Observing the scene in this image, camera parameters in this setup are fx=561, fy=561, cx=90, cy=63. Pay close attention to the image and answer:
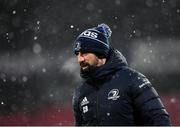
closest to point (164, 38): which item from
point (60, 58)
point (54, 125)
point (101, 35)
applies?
point (60, 58)

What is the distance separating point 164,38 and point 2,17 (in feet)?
8.93

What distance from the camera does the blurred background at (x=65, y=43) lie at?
348 inches

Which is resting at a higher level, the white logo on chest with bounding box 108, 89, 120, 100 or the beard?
the beard

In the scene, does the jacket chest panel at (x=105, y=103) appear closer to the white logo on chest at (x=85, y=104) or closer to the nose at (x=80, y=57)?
the white logo on chest at (x=85, y=104)

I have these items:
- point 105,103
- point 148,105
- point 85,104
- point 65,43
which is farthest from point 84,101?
point 65,43

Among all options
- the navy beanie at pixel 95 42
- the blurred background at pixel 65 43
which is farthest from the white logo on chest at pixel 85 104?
the blurred background at pixel 65 43

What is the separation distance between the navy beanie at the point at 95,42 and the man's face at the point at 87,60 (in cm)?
3

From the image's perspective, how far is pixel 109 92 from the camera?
10.5 ft


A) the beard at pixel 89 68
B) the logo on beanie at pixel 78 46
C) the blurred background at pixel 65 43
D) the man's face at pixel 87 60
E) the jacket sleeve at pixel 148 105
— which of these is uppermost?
the blurred background at pixel 65 43

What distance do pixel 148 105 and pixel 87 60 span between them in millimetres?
453

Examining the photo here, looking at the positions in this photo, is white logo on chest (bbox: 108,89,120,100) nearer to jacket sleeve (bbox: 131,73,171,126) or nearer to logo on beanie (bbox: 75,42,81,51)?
jacket sleeve (bbox: 131,73,171,126)

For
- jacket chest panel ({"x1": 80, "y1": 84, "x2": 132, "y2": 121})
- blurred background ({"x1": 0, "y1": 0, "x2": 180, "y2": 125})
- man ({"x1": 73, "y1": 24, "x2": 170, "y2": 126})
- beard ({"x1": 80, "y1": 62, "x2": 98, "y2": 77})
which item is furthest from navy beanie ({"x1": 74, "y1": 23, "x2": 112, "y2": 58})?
blurred background ({"x1": 0, "y1": 0, "x2": 180, "y2": 125})

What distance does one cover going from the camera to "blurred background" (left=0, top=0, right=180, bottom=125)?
8.85 metres

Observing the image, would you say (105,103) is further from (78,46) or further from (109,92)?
(78,46)
